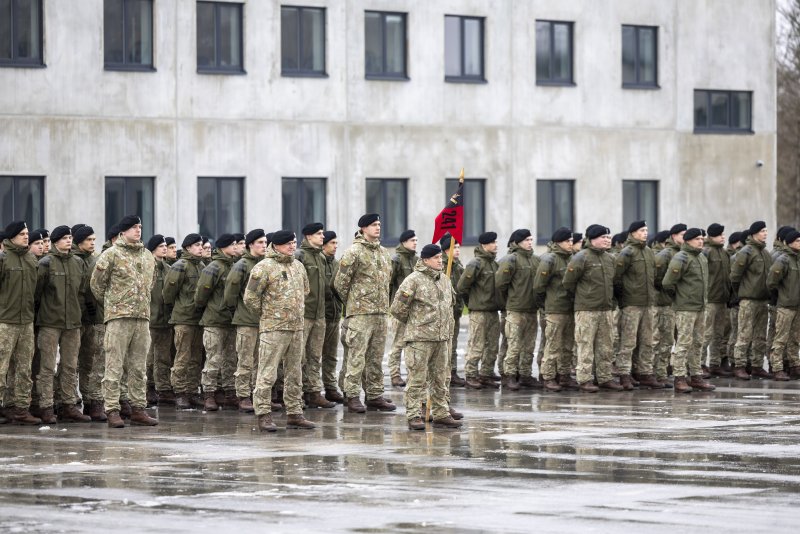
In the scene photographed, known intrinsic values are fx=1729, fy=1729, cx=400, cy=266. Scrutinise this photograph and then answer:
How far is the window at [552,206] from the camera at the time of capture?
4516 centimetres

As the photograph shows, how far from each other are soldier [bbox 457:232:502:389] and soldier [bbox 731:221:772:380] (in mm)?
3598

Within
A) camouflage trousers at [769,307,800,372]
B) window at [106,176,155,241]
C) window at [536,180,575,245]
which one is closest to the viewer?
camouflage trousers at [769,307,800,372]

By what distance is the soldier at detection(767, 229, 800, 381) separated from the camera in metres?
24.7

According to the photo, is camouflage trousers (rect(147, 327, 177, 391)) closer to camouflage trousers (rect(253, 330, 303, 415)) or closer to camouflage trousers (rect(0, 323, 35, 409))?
camouflage trousers (rect(0, 323, 35, 409))

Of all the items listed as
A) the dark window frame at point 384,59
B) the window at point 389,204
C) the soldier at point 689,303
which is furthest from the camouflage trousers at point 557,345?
the dark window frame at point 384,59

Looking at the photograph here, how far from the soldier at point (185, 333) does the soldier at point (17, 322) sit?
278cm

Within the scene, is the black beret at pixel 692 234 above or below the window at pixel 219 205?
below

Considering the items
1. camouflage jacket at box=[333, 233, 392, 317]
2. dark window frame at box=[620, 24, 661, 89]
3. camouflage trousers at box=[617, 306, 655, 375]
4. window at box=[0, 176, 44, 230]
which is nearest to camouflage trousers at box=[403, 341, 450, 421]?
camouflage jacket at box=[333, 233, 392, 317]

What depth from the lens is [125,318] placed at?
725 inches

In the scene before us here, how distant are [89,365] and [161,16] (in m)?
20.9

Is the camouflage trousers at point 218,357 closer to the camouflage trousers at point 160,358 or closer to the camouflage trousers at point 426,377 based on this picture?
the camouflage trousers at point 160,358

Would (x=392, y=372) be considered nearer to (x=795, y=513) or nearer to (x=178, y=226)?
(x=795, y=513)

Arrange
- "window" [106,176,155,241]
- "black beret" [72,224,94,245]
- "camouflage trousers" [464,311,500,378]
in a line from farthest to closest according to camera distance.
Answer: "window" [106,176,155,241], "camouflage trousers" [464,311,500,378], "black beret" [72,224,94,245]

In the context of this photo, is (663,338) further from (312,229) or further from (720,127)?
(720,127)
